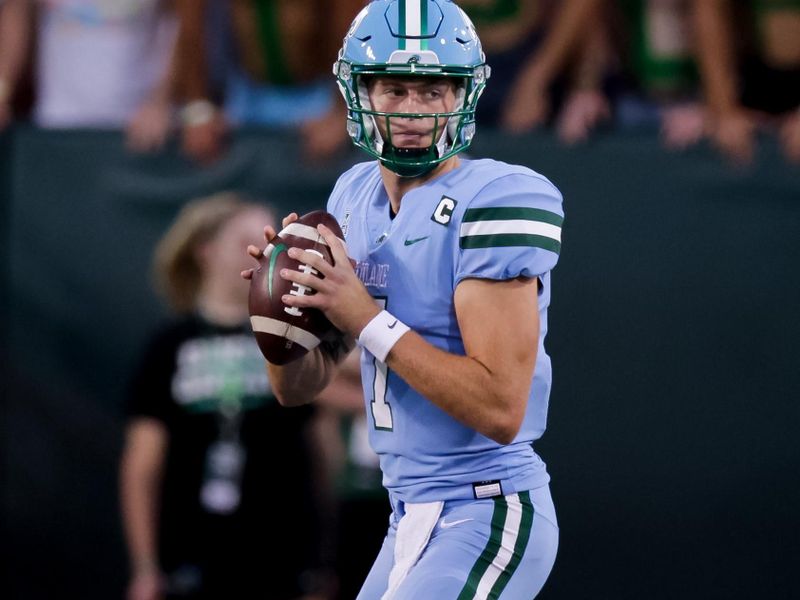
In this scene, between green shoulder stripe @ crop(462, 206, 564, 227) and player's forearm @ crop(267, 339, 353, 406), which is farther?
player's forearm @ crop(267, 339, 353, 406)

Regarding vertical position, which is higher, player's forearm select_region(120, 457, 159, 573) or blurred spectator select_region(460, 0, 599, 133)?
blurred spectator select_region(460, 0, 599, 133)

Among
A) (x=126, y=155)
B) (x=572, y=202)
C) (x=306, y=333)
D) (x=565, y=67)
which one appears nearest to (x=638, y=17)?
(x=565, y=67)

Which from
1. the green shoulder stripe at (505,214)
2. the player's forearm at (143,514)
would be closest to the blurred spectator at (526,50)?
the player's forearm at (143,514)

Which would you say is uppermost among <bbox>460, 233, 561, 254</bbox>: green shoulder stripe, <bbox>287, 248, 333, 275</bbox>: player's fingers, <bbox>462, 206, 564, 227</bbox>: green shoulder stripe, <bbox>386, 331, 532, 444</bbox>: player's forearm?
<bbox>462, 206, 564, 227</bbox>: green shoulder stripe

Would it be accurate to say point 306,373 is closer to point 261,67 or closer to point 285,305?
point 285,305

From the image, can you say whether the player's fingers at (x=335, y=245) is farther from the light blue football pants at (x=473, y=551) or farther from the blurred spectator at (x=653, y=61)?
the blurred spectator at (x=653, y=61)

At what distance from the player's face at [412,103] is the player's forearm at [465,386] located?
1.33ft

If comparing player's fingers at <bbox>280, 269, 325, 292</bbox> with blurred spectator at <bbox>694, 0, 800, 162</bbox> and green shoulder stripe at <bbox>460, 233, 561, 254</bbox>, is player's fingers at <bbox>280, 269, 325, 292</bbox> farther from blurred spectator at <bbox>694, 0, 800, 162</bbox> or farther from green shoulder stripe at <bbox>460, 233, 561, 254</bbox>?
blurred spectator at <bbox>694, 0, 800, 162</bbox>

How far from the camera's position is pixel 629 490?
15.0 feet

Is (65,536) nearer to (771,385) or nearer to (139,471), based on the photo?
(139,471)

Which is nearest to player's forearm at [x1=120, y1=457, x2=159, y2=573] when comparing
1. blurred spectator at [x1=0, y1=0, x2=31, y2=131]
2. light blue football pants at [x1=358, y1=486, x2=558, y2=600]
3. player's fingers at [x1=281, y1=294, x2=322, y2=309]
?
blurred spectator at [x1=0, y1=0, x2=31, y2=131]

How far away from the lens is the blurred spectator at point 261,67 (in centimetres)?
483

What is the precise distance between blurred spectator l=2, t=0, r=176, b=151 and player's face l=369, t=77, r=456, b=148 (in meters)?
2.54

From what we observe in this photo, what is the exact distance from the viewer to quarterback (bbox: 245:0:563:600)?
2.55 meters
